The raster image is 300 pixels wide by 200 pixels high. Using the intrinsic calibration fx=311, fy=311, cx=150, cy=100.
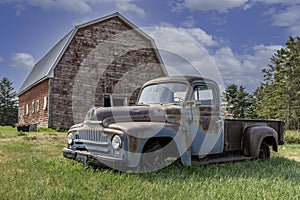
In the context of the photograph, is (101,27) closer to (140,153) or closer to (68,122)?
(68,122)

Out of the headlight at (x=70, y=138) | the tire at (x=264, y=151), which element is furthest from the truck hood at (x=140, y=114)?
the tire at (x=264, y=151)

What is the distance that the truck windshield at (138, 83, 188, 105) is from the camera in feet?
20.6

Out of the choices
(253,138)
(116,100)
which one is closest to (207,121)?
(253,138)

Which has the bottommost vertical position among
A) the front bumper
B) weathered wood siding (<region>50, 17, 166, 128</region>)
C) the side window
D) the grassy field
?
the grassy field

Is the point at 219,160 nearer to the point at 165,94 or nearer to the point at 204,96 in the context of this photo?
the point at 204,96

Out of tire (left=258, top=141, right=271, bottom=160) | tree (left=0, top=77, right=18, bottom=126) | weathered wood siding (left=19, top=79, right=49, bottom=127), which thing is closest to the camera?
tire (left=258, top=141, right=271, bottom=160)

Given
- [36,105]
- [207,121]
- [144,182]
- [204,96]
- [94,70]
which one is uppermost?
[94,70]

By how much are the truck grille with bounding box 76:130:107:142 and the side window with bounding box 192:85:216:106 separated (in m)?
2.06

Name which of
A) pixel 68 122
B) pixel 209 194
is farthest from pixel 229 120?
pixel 68 122

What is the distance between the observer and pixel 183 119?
577 centimetres

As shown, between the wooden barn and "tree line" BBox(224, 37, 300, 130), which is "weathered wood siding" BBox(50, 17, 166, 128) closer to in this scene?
the wooden barn

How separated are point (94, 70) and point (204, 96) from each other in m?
16.0

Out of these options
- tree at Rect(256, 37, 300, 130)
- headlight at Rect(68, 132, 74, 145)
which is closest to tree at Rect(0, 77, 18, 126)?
tree at Rect(256, 37, 300, 130)

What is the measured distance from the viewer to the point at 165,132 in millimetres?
5359
